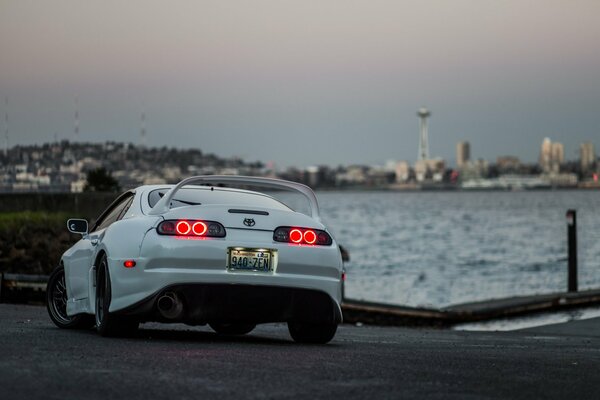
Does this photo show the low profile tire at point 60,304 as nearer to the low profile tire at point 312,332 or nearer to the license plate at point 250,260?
the low profile tire at point 312,332

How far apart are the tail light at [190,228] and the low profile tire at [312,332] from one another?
4.31 feet

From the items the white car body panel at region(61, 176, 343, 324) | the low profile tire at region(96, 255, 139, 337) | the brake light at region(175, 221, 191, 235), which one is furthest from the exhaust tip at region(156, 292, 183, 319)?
the brake light at region(175, 221, 191, 235)

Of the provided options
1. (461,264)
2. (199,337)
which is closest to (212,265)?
(199,337)

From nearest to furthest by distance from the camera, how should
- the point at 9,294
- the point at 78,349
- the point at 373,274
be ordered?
the point at 78,349
the point at 9,294
the point at 373,274

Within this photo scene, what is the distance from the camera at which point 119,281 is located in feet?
→ 34.8

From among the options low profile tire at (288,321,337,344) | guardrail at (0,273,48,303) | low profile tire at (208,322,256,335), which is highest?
low profile tire at (288,321,337,344)

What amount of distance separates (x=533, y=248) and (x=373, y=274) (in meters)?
22.4

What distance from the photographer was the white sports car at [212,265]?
10.5 metres

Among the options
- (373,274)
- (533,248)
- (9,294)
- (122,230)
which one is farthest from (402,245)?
(122,230)

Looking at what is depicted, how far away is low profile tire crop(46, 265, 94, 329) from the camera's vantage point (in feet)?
40.0

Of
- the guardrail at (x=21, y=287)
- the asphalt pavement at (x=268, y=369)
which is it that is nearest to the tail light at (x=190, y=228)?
the asphalt pavement at (x=268, y=369)

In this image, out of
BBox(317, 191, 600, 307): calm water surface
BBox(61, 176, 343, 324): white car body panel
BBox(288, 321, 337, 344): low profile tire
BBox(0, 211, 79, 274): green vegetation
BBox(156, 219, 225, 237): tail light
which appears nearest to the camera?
BBox(61, 176, 343, 324): white car body panel

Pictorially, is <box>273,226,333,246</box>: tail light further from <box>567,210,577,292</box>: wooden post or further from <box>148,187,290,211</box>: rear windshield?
<box>567,210,577,292</box>: wooden post

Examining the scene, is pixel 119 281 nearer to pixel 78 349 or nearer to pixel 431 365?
pixel 78 349
